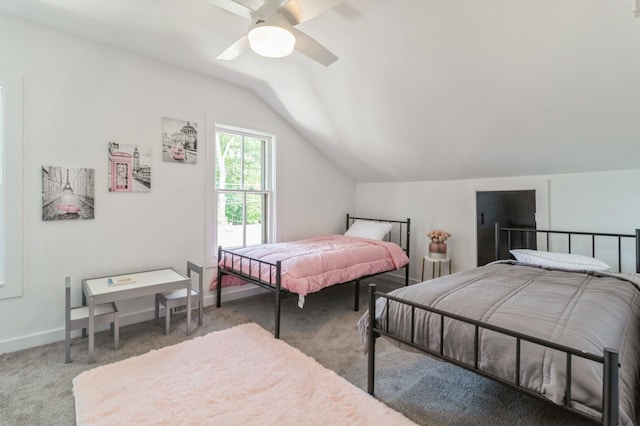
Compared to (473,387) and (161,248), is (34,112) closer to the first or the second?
(161,248)

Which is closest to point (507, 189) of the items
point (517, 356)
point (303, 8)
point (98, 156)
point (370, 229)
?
point (370, 229)

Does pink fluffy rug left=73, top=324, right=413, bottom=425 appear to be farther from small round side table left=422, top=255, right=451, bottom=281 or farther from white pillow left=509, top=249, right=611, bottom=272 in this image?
small round side table left=422, top=255, right=451, bottom=281

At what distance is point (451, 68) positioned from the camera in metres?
2.49

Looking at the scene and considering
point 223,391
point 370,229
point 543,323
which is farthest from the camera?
point 370,229

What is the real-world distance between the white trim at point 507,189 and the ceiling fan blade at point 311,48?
2.50m

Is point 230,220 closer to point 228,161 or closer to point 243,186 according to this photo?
point 243,186

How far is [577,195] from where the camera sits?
3.05 metres

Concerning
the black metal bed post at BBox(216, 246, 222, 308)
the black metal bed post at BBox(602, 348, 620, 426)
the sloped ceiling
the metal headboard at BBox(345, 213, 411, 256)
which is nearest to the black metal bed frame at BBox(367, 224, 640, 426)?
the black metal bed post at BBox(602, 348, 620, 426)

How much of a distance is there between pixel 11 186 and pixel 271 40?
235cm

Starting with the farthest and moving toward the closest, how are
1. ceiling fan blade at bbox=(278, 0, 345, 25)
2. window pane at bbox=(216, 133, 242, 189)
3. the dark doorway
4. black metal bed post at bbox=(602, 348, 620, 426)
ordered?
window pane at bbox=(216, 133, 242, 189) < the dark doorway < ceiling fan blade at bbox=(278, 0, 345, 25) < black metal bed post at bbox=(602, 348, 620, 426)

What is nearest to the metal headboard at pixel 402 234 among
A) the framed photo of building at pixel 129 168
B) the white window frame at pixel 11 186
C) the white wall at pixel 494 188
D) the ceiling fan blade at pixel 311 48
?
the white wall at pixel 494 188

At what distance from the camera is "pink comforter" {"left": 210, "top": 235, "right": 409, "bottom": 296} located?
2.77 metres

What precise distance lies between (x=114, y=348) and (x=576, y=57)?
13.0 ft

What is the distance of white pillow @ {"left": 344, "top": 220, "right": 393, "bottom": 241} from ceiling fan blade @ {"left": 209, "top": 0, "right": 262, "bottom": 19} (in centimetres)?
303
